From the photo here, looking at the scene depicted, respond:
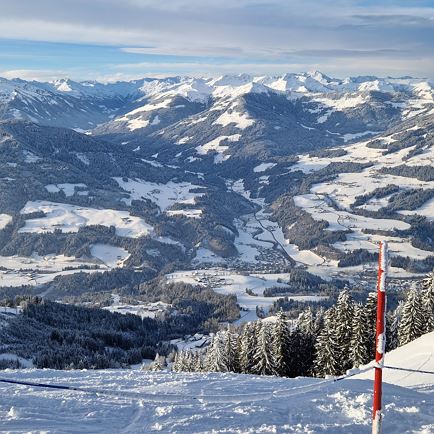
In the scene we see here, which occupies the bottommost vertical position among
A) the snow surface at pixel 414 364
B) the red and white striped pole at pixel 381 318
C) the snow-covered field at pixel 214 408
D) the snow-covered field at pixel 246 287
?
the snow-covered field at pixel 246 287

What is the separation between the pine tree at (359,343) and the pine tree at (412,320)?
6.12m

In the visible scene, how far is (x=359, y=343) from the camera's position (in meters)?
50.7

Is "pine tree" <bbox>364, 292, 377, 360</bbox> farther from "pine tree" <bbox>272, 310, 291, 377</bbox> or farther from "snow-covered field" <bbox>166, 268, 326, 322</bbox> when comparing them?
"snow-covered field" <bbox>166, 268, 326, 322</bbox>

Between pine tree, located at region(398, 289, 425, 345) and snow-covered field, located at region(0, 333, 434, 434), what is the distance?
106ft

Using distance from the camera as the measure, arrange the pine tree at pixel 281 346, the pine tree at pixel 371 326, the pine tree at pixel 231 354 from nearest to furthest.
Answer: the pine tree at pixel 371 326 < the pine tree at pixel 281 346 < the pine tree at pixel 231 354

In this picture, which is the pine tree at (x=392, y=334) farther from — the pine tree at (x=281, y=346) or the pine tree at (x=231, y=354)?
the pine tree at (x=231, y=354)

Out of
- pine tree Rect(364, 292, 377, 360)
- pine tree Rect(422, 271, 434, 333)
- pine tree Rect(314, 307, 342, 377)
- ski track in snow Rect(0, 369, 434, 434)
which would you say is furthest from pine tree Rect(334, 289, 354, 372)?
ski track in snow Rect(0, 369, 434, 434)

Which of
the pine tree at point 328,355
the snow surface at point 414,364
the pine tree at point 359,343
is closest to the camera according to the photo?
the snow surface at point 414,364

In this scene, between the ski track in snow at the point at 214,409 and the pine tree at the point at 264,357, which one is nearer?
the ski track in snow at the point at 214,409

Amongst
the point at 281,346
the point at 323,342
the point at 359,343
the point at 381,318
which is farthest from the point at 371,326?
the point at 381,318

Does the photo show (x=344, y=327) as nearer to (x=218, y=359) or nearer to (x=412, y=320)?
(x=412, y=320)

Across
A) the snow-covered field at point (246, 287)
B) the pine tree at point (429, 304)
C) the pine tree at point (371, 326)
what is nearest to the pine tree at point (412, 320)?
the pine tree at point (429, 304)

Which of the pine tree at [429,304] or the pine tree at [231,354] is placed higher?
the pine tree at [429,304]

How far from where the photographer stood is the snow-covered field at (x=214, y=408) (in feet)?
56.6
